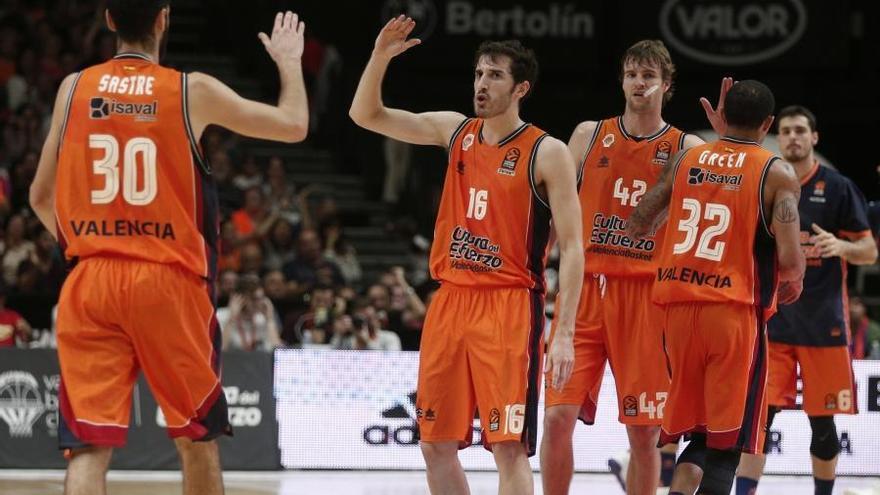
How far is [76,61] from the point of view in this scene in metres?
18.1

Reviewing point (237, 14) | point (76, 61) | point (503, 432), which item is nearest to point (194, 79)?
point (503, 432)

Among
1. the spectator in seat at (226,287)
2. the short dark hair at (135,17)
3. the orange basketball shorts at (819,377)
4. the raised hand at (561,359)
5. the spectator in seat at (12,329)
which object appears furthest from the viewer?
the spectator in seat at (226,287)

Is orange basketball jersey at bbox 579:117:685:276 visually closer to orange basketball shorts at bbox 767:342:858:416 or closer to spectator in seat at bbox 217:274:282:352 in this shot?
orange basketball shorts at bbox 767:342:858:416

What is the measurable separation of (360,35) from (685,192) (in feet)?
41.3

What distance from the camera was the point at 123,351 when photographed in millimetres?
5742

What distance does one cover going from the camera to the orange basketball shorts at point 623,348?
24.6ft

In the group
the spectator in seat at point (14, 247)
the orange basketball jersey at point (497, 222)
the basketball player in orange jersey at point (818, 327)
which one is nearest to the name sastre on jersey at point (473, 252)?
the orange basketball jersey at point (497, 222)

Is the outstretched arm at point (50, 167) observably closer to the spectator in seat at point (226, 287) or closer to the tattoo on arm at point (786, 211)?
the tattoo on arm at point (786, 211)

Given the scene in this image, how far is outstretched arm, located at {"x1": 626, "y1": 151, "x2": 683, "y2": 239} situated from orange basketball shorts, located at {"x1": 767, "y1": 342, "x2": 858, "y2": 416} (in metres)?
2.14

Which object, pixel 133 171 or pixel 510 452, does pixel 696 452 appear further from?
pixel 133 171

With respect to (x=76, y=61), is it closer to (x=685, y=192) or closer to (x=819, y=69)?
(x=819, y=69)

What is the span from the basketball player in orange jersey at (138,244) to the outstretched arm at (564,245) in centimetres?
135

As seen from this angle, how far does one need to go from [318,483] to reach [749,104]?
5480mm

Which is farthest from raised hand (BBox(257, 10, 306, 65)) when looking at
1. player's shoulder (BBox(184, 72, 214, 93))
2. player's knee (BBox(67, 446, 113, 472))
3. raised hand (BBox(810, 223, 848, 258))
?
raised hand (BBox(810, 223, 848, 258))
